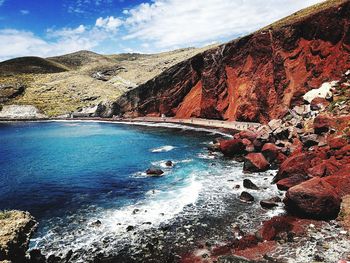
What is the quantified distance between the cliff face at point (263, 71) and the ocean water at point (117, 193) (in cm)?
2006

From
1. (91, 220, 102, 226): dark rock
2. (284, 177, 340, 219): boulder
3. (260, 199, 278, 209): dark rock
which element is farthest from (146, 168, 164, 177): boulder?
(284, 177, 340, 219): boulder

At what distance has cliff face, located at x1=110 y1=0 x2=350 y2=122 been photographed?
2501 inches

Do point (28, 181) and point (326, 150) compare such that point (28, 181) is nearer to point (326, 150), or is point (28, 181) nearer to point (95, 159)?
point (95, 159)

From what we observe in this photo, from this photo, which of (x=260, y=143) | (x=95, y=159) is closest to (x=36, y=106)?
(x=95, y=159)

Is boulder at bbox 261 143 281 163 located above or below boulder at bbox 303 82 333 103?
below

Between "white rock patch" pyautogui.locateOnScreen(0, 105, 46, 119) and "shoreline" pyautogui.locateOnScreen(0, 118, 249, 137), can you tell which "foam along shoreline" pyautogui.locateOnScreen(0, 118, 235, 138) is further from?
"white rock patch" pyautogui.locateOnScreen(0, 105, 46, 119)

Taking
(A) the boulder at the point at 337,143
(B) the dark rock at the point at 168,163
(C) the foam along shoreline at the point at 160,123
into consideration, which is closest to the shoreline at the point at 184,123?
(C) the foam along shoreline at the point at 160,123

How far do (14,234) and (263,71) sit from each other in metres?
67.8

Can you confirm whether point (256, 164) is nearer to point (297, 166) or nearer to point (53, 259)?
point (297, 166)

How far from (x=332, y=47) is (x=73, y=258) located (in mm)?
61239

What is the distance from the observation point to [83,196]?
3628 centimetres

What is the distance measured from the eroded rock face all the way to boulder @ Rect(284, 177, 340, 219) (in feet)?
68.5

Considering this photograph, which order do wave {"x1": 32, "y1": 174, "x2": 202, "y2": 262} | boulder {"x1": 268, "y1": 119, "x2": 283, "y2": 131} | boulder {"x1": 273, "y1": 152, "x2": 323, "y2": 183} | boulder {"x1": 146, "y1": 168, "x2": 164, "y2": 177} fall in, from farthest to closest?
boulder {"x1": 268, "y1": 119, "x2": 283, "y2": 131} → boulder {"x1": 146, "y1": 168, "x2": 164, "y2": 177} → boulder {"x1": 273, "y1": 152, "x2": 323, "y2": 183} → wave {"x1": 32, "y1": 174, "x2": 202, "y2": 262}

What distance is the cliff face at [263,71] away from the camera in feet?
208
